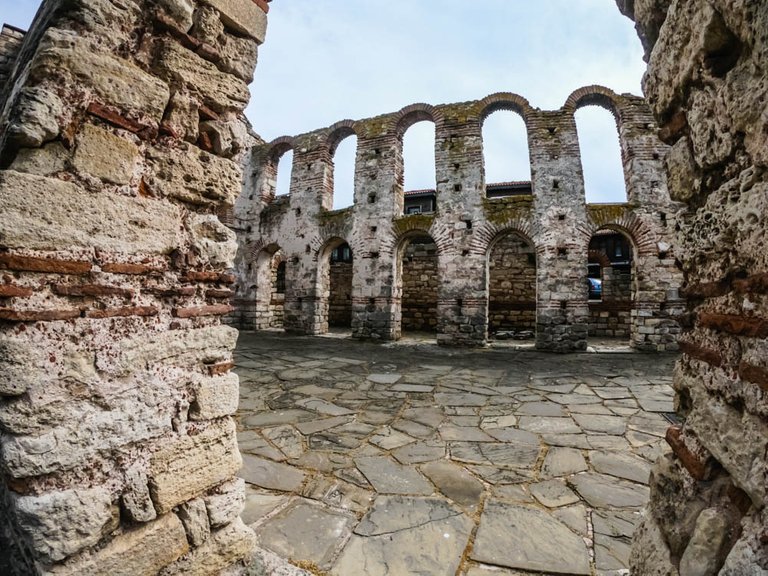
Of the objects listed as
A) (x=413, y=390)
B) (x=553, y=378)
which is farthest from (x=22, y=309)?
(x=553, y=378)

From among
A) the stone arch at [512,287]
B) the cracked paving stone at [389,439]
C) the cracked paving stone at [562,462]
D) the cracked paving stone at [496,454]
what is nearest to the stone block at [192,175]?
the cracked paving stone at [389,439]

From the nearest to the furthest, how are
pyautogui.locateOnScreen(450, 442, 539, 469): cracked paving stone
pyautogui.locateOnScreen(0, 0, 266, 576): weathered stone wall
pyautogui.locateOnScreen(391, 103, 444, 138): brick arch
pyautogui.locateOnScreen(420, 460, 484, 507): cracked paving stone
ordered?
1. pyautogui.locateOnScreen(0, 0, 266, 576): weathered stone wall
2. pyautogui.locateOnScreen(420, 460, 484, 507): cracked paving stone
3. pyautogui.locateOnScreen(450, 442, 539, 469): cracked paving stone
4. pyautogui.locateOnScreen(391, 103, 444, 138): brick arch

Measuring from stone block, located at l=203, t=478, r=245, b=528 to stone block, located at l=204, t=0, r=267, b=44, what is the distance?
7.32ft

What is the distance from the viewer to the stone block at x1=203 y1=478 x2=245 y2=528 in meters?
1.62

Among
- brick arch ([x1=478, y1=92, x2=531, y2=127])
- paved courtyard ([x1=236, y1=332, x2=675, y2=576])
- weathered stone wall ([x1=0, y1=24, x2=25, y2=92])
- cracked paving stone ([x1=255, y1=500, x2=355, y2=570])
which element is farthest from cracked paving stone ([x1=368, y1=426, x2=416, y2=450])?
brick arch ([x1=478, y1=92, x2=531, y2=127])

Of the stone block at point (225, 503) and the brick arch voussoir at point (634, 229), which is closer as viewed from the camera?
the stone block at point (225, 503)

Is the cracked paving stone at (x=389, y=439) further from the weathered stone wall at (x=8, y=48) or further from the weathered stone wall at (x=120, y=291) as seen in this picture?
the weathered stone wall at (x=8, y=48)

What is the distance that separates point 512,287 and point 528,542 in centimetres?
1189

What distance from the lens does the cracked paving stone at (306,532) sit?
184cm

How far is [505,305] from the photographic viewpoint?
12.8 m

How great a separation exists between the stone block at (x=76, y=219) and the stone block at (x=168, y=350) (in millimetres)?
365

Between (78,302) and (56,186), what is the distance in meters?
0.41

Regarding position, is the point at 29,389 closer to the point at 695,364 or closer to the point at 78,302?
the point at 78,302

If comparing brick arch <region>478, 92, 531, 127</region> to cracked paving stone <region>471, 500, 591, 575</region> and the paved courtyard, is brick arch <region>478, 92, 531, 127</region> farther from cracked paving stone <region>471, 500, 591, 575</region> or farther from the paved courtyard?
cracked paving stone <region>471, 500, 591, 575</region>
